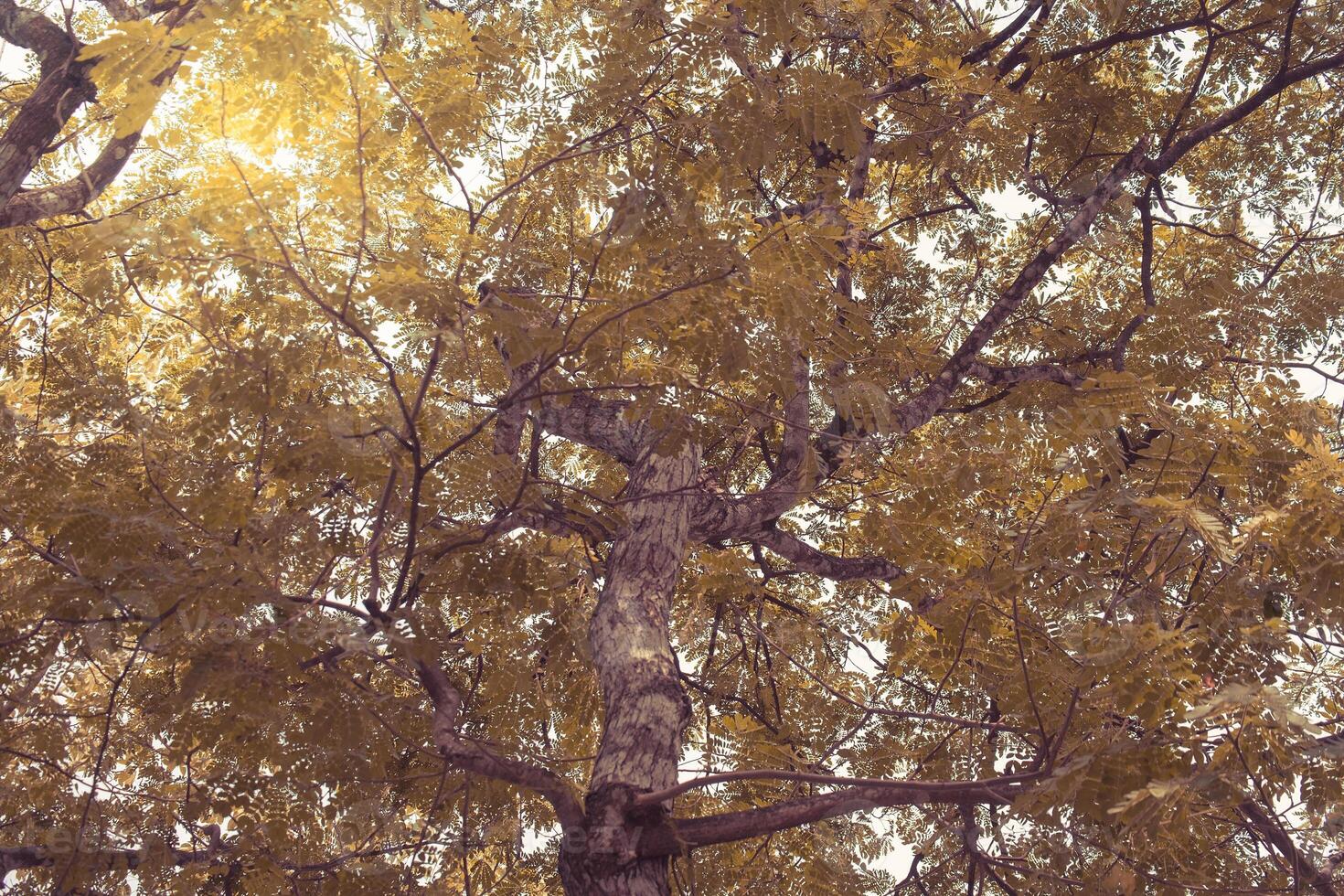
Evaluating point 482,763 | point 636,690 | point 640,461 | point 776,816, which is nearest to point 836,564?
point 640,461

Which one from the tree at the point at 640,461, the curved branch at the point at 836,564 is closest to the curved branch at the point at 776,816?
the tree at the point at 640,461

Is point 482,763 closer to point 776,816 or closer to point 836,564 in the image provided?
point 776,816

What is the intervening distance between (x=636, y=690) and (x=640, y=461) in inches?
45.2

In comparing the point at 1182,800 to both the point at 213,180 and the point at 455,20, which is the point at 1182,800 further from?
the point at 455,20

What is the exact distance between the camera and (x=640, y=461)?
429 centimetres

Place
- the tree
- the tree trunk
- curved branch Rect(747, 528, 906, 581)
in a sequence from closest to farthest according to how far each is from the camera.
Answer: the tree → the tree trunk → curved branch Rect(747, 528, 906, 581)

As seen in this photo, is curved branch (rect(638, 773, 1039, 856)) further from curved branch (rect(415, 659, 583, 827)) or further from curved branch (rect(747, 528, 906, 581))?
curved branch (rect(747, 528, 906, 581))

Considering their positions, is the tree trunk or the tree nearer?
the tree

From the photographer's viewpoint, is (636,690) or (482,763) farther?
(636,690)

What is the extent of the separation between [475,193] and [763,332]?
8.34 feet

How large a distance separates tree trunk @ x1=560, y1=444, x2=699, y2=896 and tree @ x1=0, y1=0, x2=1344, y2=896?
0.02 metres

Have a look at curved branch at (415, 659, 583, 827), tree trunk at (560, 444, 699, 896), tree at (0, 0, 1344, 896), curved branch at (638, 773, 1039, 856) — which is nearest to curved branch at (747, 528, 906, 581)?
tree at (0, 0, 1344, 896)

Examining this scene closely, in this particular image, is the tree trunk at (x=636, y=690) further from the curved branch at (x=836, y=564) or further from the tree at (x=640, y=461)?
the curved branch at (x=836, y=564)

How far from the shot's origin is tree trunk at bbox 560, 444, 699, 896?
3.06 m
